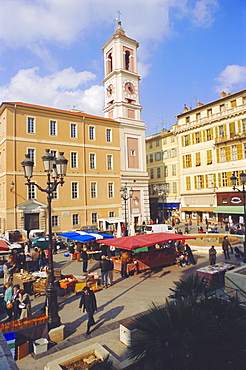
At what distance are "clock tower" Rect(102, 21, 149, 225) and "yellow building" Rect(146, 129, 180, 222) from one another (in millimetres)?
7153

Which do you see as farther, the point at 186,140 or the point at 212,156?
the point at 186,140

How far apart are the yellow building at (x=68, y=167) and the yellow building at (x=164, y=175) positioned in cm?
1151

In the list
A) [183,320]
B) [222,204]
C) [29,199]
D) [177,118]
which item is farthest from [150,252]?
[177,118]

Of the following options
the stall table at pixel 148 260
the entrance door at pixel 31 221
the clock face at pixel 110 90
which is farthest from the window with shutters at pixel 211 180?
the entrance door at pixel 31 221

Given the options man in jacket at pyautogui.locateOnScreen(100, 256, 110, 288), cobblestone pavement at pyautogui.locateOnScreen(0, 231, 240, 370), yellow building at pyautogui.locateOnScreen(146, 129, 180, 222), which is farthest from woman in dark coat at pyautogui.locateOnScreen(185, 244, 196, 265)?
yellow building at pyautogui.locateOnScreen(146, 129, 180, 222)

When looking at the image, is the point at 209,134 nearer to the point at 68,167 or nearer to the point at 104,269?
the point at 68,167

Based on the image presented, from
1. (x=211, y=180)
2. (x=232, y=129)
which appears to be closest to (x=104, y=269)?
(x=211, y=180)

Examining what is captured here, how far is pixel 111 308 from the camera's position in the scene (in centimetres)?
964

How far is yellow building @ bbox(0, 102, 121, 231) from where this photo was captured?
28.2 meters

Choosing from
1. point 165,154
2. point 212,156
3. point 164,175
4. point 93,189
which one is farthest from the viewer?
point 164,175

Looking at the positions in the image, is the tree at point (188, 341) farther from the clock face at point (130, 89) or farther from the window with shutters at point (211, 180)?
the clock face at point (130, 89)

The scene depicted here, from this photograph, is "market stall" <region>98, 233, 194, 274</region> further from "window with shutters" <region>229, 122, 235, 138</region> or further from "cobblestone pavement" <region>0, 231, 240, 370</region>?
"window with shutters" <region>229, 122, 235, 138</region>

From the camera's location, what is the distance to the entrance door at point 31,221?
28531 mm

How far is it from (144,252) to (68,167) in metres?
18.8
